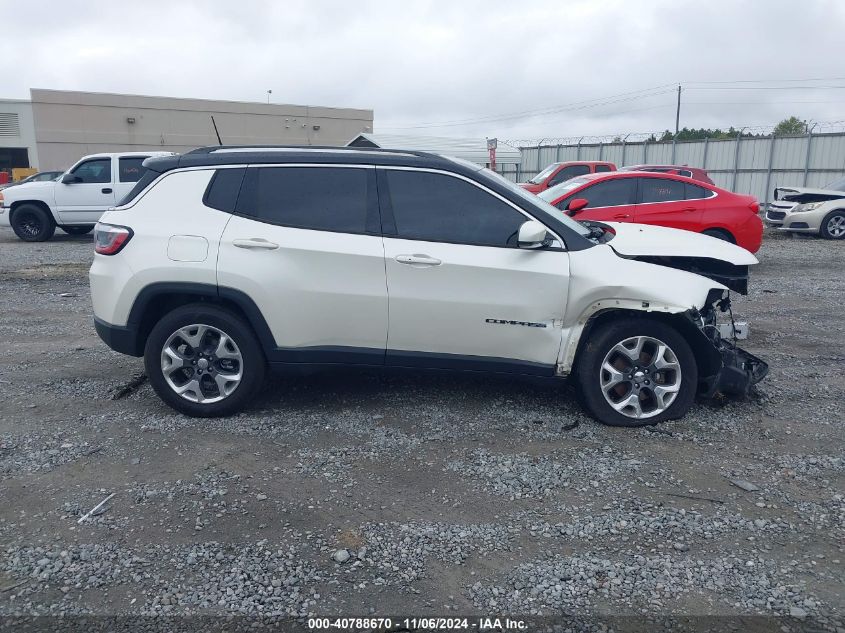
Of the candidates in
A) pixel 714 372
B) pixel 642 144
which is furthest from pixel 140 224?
pixel 642 144

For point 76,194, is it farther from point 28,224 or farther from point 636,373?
point 636,373

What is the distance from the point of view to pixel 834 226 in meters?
16.7

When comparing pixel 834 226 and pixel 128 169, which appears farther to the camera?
pixel 834 226

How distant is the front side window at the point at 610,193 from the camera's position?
10922mm

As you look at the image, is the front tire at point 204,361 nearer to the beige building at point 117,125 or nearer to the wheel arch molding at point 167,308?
the wheel arch molding at point 167,308

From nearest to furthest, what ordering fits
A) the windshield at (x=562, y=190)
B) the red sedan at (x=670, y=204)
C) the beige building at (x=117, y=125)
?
the red sedan at (x=670, y=204) → the windshield at (x=562, y=190) → the beige building at (x=117, y=125)

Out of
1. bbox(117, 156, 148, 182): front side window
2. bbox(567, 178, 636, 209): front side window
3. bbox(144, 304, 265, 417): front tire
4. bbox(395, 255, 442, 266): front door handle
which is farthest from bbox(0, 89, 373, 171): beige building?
bbox(395, 255, 442, 266): front door handle

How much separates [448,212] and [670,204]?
7.17 m

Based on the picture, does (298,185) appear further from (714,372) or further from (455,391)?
(714,372)

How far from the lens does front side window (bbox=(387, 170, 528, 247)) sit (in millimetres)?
4762

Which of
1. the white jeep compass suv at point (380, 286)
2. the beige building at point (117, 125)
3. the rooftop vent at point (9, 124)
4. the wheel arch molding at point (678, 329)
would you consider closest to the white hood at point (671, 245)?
the white jeep compass suv at point (380, 286)

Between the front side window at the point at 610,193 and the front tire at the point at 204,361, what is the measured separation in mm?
7330

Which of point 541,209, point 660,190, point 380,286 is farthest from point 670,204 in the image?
point 380,286

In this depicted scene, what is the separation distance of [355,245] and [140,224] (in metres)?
1.51
